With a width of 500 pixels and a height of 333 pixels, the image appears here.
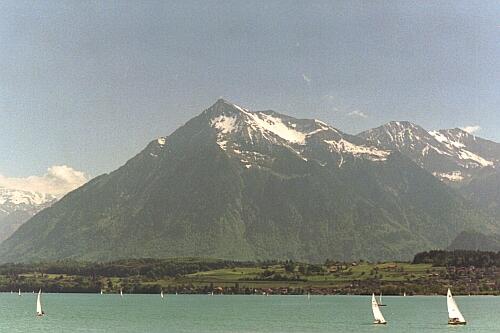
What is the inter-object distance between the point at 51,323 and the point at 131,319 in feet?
75.9

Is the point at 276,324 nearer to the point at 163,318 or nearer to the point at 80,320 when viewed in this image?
the point at 163,318

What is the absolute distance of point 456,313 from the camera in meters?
158

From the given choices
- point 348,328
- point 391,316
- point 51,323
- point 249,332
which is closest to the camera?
point 249,332

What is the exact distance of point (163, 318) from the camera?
191500mm

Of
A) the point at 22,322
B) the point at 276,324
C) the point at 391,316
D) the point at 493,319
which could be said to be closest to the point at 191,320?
the point at 276,324

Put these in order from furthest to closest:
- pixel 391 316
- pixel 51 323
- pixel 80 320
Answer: pixel 391 316 → pixel 80 320 → pixel 51 323

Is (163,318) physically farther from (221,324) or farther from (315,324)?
(315,324)

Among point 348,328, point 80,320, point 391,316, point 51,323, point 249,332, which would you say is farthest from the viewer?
point 391,316

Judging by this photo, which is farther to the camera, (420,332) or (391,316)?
(391,316)

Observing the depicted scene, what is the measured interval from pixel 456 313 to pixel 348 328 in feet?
75.9

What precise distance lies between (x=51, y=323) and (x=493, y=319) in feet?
341

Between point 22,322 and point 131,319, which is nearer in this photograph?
point 22,322

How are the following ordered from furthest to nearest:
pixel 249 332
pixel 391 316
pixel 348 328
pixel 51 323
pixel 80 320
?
pixel 391 316 → pixel 80 320 → pixel 51 323 → pixel 348 328 → pixel 249 332

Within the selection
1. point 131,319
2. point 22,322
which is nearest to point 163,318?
point 131,319
